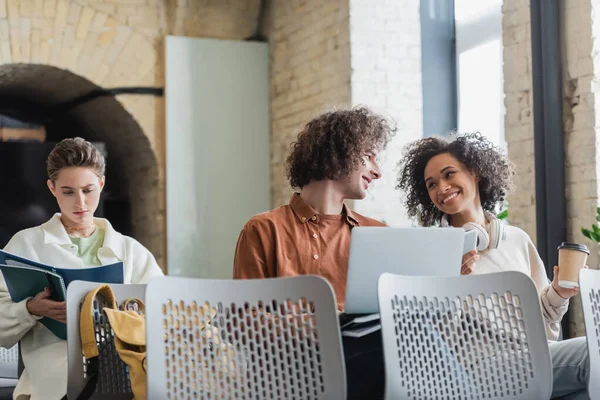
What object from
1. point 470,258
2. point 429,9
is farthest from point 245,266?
point 429,9

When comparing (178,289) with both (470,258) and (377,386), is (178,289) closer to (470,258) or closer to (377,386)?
(377,386)

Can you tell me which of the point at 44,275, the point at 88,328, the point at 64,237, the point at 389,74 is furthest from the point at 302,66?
the point at 88,328

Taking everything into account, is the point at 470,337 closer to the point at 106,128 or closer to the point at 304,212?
the point at 304,212

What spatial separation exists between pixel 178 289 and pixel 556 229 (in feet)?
11.1

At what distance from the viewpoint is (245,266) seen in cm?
267

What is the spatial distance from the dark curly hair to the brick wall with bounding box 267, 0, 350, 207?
99.7 inches

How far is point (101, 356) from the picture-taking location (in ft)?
7.65

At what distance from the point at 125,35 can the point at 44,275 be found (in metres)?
4.47

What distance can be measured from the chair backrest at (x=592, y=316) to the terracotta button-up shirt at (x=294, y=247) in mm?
765

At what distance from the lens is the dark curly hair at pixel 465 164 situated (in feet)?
11.0

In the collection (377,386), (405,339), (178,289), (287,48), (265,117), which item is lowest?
(377,386)

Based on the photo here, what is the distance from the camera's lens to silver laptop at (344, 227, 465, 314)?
2242 millimetres

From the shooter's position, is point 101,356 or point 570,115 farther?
point 570,115

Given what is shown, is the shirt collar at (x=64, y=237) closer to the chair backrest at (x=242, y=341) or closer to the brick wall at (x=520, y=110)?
the chair backrest at (x=242, y=341)
